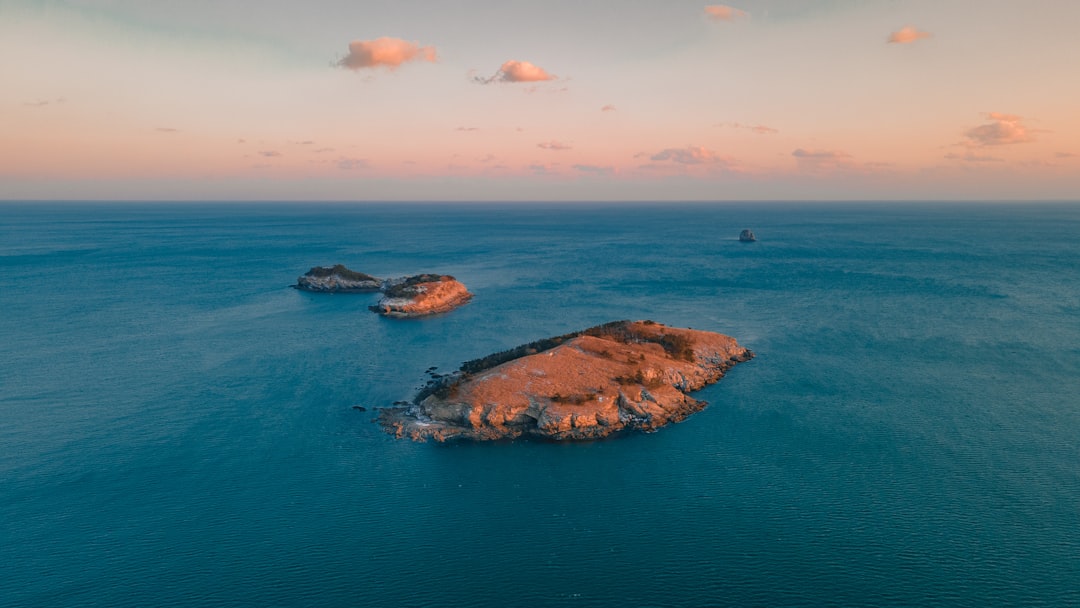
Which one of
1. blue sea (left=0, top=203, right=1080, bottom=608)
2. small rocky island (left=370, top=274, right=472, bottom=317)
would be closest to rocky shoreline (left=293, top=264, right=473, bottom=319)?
small rocky island (left=370, top=274, right=472, bottom=317)

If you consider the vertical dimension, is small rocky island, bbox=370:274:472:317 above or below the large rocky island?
above

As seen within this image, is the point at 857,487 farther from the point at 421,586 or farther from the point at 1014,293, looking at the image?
the point at 1014,293

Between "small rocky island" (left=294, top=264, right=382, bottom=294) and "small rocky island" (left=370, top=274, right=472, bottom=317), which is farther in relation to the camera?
"small rocky island" (left=294, top=264, right=382, bottom=294)

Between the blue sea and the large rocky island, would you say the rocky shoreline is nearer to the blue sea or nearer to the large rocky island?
the blue sea

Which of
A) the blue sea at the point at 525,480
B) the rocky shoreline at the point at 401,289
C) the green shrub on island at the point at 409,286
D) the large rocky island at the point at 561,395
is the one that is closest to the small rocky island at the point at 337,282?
the rocky shoreline at the point at 401,289

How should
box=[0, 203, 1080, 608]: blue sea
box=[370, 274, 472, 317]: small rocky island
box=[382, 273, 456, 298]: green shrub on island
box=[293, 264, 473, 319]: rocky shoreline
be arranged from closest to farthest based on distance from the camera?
1. box=[0, 203, 1080, 608]: blue sea
2. box=[370, 274, 472, 317]: small rocky island
3. box=[293, 264, 473, 319]: rocky shoreline
4. box=[382, 273, 456, 298]: green shrub on island

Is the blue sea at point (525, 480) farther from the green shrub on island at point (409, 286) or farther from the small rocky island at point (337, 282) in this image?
the small rocky island at point (337, 282)
